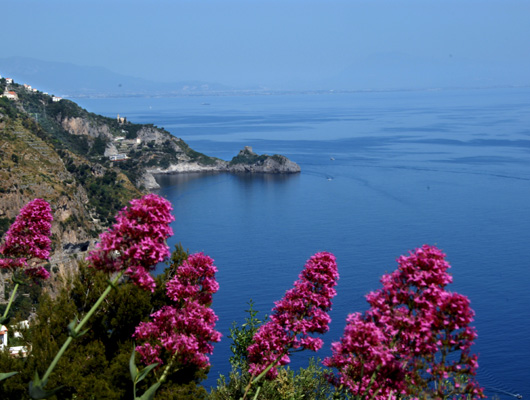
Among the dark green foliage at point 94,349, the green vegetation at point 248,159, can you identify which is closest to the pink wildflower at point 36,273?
the dark green foliage at point 94,349

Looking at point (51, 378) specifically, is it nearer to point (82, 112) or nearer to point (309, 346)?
point (309, 346)

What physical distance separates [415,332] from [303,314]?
64.4 inches

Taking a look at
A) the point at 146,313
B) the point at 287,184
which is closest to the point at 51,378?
the point at 146,313

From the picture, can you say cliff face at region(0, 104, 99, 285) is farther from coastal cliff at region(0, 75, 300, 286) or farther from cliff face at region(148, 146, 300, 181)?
cliff face at region(148, 146, 300, 181)

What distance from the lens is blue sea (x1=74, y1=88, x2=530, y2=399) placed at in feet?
107

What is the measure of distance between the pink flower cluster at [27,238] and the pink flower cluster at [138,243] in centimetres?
100

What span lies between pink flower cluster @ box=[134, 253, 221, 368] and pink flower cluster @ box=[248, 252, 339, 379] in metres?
0.53

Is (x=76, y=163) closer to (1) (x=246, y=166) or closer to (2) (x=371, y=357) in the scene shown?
(1) (x=246, y=166)

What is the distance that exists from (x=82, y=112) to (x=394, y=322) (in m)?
87.9

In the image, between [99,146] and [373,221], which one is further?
[99,146]

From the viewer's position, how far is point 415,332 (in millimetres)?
3682

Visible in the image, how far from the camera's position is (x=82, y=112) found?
87.3 meters

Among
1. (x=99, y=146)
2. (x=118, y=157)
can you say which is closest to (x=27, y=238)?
(x=99, y=146)

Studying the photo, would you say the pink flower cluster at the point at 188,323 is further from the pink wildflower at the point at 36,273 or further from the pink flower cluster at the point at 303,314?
the pink wildflower at the point at 36,273
